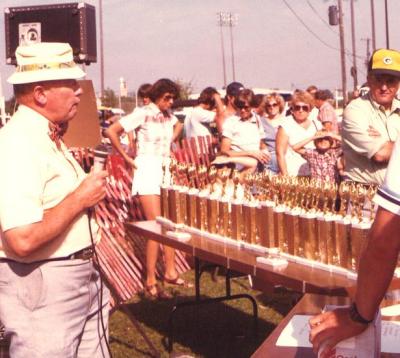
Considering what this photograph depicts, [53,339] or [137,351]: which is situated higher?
[53,339]

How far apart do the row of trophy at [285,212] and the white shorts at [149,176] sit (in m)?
1.55

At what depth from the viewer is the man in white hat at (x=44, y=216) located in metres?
2.92

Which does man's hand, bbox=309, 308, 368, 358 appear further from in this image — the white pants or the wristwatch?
the white pants

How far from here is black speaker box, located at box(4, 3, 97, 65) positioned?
5.05 m

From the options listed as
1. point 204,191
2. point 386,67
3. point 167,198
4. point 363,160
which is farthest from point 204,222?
point 386,67

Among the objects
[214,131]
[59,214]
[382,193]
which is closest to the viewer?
[382,193]

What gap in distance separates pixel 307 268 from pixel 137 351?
2.32m

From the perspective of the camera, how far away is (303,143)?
23.2 ft

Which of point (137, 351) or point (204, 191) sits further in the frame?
point (137, 351)

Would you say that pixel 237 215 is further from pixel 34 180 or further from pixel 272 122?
pixel 272 122

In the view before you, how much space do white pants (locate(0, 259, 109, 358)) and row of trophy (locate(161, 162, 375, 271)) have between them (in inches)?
45.0

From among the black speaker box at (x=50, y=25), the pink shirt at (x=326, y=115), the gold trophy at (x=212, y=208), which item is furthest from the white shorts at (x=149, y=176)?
the pink shirt at (x=326, y=115)

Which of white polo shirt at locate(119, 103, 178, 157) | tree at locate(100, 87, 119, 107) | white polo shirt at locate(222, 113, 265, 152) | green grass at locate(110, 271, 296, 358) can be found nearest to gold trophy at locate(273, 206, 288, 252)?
green grass at locate(110, 271, 296, 358)

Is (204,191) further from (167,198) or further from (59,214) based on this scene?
(59,214)
